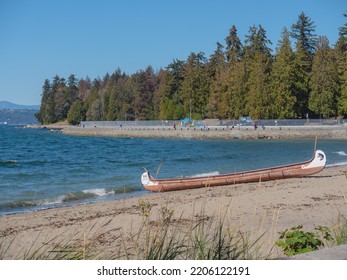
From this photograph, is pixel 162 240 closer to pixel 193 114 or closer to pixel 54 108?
pixel 193 114

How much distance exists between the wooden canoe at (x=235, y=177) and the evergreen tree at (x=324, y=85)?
53.2 meters

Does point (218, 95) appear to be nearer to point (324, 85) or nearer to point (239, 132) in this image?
point (239, 132)

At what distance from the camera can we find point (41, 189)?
63.1 feet

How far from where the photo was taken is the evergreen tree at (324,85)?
6969 cm

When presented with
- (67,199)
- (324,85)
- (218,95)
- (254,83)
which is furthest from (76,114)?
(67,199)

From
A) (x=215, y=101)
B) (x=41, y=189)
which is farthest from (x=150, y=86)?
(x=41, y=189)

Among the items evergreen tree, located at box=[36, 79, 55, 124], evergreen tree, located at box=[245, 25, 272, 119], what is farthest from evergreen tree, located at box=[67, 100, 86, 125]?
evergreen tree, located at box=[245, 25, 272, 119]

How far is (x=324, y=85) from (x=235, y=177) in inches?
2204

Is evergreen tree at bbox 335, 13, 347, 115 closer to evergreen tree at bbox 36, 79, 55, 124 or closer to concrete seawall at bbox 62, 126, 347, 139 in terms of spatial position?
concrete seawall at bbox 62, 126, 347, 139

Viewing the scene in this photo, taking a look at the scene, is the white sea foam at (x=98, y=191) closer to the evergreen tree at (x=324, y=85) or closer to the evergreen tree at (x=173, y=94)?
the evergreen tree at (x=324, y=85)

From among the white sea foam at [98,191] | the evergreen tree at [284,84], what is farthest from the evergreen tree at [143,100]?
the white sea foam at [98,191]

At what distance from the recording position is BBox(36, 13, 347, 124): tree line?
71.2 meters

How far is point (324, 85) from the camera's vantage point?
69.6 metres

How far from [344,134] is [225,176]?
156 feet
